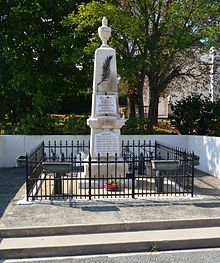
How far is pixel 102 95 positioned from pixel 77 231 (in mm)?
4146

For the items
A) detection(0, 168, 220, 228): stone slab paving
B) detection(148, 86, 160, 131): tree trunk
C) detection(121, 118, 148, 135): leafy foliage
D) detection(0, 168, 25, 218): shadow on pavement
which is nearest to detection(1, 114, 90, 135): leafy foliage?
detection(121, 118, 148, 135): leafy foliage

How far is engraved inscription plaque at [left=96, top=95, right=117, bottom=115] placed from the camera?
8953mm

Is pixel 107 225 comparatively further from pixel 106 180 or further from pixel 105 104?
pixel 105 104

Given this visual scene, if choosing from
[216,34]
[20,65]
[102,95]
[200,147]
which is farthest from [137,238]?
[20,65]

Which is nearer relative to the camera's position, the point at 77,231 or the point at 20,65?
the point at 77,231

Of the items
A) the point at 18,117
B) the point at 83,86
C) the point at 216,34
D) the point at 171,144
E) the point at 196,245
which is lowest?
the point at 196,245

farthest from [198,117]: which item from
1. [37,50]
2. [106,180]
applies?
[106,180]

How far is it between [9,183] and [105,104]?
10.8ft

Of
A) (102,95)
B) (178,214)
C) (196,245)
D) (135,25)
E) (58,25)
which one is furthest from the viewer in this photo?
(58,25)

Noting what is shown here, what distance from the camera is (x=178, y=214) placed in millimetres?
6348

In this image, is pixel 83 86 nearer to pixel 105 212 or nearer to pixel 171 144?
pixel 171 144

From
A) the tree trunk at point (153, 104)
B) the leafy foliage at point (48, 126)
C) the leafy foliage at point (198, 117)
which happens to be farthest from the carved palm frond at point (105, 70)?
the leafy foliage at point (198, 117)

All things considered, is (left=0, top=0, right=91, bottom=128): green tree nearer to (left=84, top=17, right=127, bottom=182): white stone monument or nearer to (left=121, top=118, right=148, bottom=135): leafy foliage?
(left=121, top=118, right=148, bottom=135): leafy foliage

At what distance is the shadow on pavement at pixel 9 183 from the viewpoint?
Answer: 293 inches
